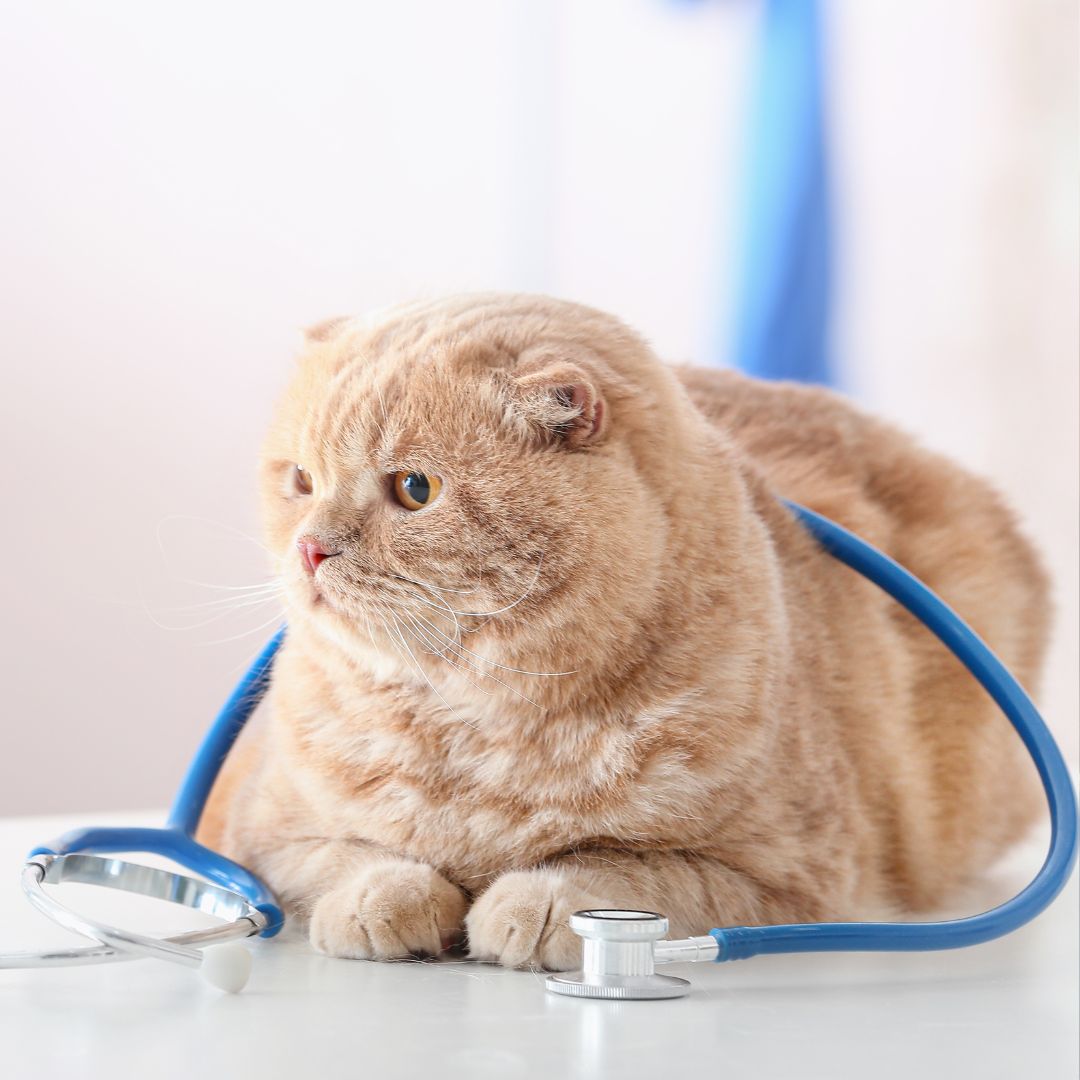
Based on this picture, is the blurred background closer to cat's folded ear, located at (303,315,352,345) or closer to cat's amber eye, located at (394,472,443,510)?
cat's folded ear, located at (303,315,352,345)

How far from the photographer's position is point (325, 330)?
128 cm

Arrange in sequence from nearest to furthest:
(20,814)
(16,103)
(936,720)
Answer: (936,720) → (16,103) → (20,814)

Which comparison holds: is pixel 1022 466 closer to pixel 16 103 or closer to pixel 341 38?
pixel 341 38

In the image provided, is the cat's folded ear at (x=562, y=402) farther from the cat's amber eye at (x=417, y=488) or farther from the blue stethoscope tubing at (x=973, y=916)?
the blue stethoscope tubing at (x=973, y=916)

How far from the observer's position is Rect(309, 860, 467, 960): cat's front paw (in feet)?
3.38

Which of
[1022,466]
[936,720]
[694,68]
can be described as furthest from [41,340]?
[1022,466]

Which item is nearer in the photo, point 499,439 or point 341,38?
point 499,439

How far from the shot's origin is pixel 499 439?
104cm

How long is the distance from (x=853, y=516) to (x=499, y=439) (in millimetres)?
664

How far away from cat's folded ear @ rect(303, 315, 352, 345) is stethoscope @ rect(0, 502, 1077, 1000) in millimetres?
328

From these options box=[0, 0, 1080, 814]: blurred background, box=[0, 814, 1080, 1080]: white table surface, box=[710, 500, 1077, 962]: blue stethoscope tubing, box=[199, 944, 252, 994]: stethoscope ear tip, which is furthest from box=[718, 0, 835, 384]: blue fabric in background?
box=[199, 944, 252, 994]: stethoscope ear tip

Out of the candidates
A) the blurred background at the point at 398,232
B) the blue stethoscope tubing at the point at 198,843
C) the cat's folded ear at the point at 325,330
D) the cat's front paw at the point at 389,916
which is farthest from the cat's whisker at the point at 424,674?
the blurred background at the point at 398,232

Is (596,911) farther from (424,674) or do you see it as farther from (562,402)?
(562,402)

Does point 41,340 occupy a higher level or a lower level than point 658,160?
lower
